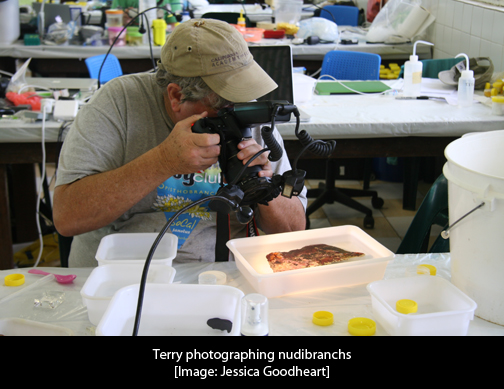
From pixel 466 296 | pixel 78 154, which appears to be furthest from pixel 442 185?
pixel 78 154

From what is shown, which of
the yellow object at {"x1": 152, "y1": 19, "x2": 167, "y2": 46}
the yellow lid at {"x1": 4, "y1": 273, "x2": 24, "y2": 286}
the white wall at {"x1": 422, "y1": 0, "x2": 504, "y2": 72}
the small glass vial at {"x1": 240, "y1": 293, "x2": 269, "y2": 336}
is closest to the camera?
the small glass vial at {"x1": 240, "y1": 293, "x2": 269, "y2": 336}

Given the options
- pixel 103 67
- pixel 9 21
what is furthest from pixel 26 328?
pixel 9 21

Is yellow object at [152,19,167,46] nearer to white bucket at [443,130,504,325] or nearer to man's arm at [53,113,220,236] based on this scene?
man's arm at [53,113,220,236]

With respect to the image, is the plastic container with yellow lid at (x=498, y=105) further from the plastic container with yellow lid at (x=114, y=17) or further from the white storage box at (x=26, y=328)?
the plastic container with yellow lid at (x=114, y=17)

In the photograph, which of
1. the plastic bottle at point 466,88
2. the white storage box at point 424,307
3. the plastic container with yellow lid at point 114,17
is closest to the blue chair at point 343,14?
the plastic container with yellow lid at point 114,17

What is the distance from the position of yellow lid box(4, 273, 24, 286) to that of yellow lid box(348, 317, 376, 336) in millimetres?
705

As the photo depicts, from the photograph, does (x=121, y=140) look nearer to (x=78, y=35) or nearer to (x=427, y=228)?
(x=427, y=228)

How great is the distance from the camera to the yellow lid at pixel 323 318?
963mm

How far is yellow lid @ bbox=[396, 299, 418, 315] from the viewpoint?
924 mm

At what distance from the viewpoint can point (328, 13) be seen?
4.85 m

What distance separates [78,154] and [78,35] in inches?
112

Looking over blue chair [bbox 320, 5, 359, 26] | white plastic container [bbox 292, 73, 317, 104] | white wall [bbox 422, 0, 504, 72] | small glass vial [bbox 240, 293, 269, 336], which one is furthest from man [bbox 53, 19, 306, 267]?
blue chair [bbox 320, 5, 359, 26]

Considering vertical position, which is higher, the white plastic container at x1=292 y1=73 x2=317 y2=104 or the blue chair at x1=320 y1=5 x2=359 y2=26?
the blue chair at x1=320 y1=5 x2=359 y2=26

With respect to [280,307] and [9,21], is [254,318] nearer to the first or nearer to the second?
[280,307]
